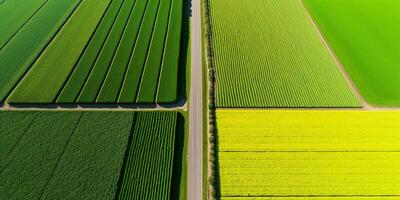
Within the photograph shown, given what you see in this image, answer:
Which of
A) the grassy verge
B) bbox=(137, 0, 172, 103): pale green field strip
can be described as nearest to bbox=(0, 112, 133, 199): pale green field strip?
bbox=(137, 0, 172, 103): pale green field strip

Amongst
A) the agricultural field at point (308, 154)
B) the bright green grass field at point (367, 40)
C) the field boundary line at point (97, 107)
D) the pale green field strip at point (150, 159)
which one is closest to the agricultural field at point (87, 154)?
the pale green field strip at point (150, 159)

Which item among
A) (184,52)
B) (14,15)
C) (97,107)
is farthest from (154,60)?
(14,15)

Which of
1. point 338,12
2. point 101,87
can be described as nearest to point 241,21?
point 338,12

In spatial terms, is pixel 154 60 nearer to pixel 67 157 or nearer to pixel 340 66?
pixel 67 157

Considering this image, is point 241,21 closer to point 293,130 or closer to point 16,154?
point 293,130

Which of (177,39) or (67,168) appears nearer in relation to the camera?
(67,168)

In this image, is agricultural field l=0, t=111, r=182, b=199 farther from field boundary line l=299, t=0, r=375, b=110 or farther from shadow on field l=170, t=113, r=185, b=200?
field boundary line l=299, t=0, r=375, b=110
